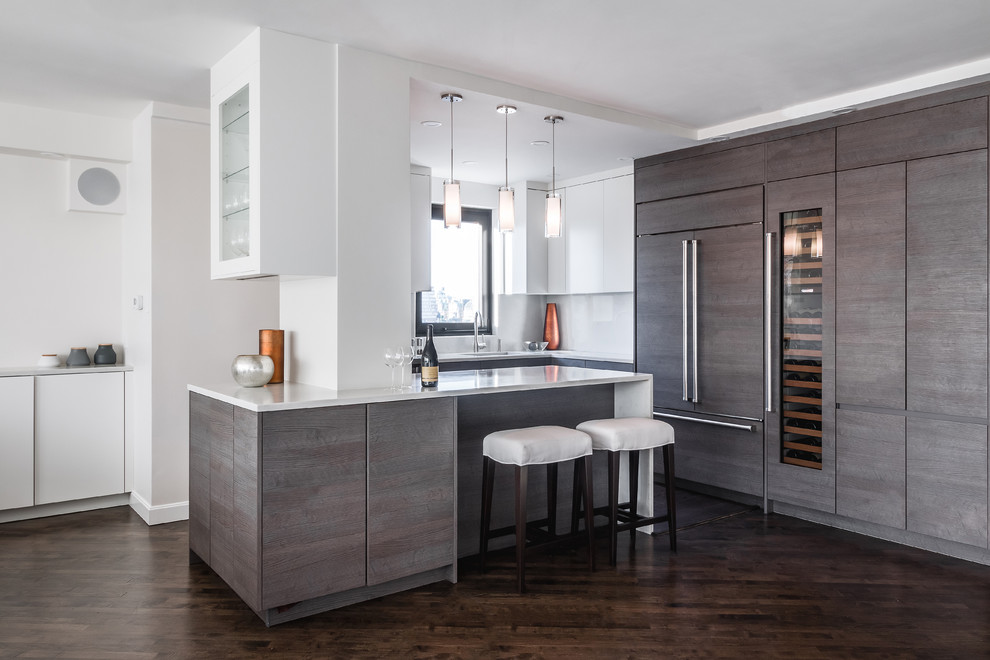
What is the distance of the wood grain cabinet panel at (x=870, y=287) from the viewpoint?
12.1 feet

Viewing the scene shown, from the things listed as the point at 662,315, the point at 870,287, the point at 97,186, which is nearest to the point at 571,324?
the point at 662,315

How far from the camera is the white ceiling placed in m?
2.87

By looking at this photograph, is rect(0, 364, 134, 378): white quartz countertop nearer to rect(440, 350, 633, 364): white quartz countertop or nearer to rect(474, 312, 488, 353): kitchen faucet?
rect(440, 350, 633, 364): white quartz countertop

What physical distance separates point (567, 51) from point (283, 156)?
147 cm

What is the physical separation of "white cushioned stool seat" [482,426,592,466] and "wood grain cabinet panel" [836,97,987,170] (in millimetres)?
2314

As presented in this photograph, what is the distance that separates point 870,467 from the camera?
381cm

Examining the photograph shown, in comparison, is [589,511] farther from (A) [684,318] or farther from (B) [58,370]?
(B) [58,370]

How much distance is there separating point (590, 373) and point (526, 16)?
76.4 inches

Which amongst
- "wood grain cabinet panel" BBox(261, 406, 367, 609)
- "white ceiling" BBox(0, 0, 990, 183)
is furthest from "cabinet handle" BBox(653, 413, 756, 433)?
"wood grain cabinet panel" BBox(261, 406, 367, 609)

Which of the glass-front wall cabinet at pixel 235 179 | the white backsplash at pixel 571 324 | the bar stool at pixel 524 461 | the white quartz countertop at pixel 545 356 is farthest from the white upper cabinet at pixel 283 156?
the white backsplash at pixel 571 324

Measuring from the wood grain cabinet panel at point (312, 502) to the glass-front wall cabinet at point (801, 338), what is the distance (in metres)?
2.75

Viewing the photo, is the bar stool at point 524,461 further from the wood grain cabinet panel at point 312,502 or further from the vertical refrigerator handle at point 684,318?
the vertical refrigerator handle at point 684,318

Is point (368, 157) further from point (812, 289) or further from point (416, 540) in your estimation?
point (812, 289)

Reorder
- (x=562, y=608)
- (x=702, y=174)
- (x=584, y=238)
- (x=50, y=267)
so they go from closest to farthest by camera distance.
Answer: (x=562, y=608) → (x=50, y=267) → (x=702, y=174) → (x=584, y=238)
